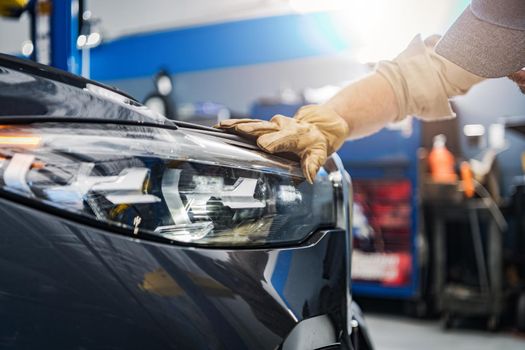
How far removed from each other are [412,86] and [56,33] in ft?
4.29

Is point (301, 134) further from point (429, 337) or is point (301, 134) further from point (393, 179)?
point (393, 179)

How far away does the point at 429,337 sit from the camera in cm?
403

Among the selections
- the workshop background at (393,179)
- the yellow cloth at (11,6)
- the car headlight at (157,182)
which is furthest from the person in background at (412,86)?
the workshop background at (393,179)

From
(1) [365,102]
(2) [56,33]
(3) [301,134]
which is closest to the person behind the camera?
(3) [301,134]

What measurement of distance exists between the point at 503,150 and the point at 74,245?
216 inches

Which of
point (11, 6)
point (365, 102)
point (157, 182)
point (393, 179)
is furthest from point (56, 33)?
point (393, 179)

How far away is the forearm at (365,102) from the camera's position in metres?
1.27

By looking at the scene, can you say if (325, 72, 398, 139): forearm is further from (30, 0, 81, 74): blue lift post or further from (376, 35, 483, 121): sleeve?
(30, 0, 81, 74): blue lift post

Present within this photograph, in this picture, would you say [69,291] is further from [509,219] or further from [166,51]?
[509,219]

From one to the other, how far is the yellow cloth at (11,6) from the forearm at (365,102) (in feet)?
4.58

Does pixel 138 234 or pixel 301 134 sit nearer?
pixel 138 234

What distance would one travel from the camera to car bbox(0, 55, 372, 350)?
65cm

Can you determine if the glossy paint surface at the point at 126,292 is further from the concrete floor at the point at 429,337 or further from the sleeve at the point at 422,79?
the concrete floor at the point at 429,337

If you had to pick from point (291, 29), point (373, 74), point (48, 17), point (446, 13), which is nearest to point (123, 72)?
point (291, 29)
